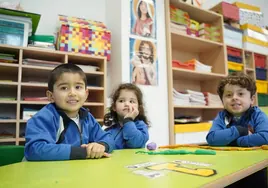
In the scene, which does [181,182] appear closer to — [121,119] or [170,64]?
[121,119]

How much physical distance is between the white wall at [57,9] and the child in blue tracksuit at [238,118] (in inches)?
62.4

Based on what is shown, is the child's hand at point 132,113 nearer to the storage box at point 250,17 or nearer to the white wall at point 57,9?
the white wall at point 57,9

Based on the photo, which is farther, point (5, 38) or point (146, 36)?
point (146, 36)

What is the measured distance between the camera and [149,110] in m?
2.09

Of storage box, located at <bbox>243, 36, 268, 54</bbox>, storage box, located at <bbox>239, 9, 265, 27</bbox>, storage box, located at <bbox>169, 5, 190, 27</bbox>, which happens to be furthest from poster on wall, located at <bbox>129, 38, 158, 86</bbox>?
storage box, located at <bbox>239, 9, 265, 27</bbox>

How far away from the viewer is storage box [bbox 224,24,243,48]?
2.83m

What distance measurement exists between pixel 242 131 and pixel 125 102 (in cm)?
64

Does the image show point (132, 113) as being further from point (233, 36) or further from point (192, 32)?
point (233, 36)

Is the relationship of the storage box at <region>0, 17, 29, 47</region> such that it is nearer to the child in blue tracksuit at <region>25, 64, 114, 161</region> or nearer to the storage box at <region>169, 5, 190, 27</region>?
the child in blue tracksuit at <region>25, 64, 114, 161</region>

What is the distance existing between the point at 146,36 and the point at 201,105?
3.23 feet

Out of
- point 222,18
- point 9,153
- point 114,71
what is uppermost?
point 222,18

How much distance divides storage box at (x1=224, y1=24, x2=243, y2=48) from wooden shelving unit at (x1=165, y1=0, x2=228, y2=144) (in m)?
0.15

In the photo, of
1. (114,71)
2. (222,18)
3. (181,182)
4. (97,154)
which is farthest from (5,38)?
(222,18)

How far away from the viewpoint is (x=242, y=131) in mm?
1049
